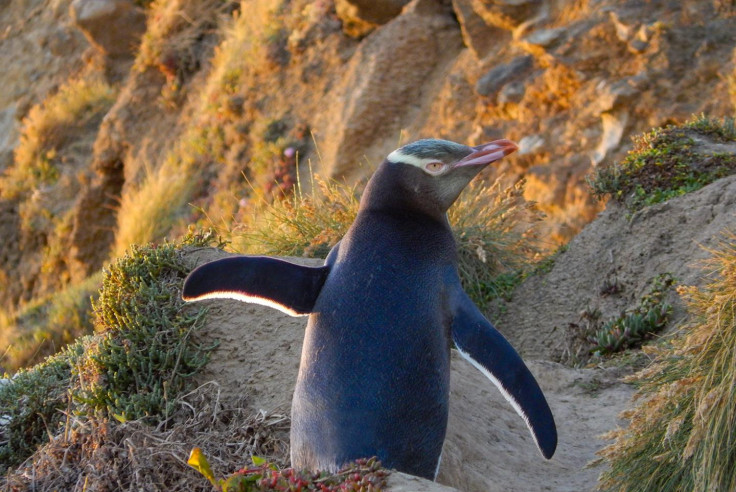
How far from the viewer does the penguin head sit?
9.95 ft

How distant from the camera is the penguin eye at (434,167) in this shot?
120 inches

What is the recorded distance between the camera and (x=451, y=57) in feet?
34.2

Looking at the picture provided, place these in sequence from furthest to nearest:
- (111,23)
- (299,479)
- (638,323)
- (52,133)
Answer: (52,133) < (111,23) < (638,323) < (299,479)

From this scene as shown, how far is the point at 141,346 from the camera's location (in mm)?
4359

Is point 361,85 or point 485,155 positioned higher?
point 485,155

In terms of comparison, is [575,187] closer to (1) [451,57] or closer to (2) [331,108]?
(1) [451,57]

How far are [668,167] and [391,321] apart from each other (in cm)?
398

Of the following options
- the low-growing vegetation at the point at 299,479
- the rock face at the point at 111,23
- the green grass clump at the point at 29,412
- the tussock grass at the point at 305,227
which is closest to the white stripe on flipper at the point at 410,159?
the low-growing vegetation at the point at 299,479

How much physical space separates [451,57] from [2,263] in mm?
8275

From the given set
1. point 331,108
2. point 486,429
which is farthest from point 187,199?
point 486,429

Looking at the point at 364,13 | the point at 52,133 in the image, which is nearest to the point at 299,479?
the point at 364,13

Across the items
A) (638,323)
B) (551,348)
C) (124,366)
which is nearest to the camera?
(124,366)

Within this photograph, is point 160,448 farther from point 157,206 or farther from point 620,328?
point 157,206

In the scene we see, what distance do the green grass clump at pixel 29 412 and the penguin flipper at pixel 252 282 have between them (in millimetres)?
1730
